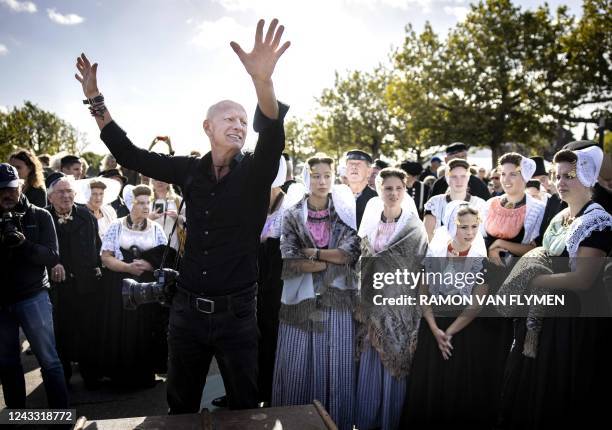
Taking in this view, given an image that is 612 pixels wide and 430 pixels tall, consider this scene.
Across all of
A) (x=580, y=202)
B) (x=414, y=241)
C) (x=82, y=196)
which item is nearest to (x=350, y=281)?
(x=414, y=241)

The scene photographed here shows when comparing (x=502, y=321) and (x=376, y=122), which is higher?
(x=376, y=122)

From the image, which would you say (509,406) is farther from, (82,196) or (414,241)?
(82,196)

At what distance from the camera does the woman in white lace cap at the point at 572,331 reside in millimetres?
2902

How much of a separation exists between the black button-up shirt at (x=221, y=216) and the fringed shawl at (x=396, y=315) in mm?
1409

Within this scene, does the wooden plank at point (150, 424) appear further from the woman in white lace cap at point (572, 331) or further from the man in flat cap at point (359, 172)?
the man in flat cap at point (359, 172)

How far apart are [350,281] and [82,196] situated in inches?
128

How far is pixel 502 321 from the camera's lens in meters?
3.46

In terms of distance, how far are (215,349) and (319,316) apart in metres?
1.28

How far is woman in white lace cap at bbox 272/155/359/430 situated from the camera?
353 cm

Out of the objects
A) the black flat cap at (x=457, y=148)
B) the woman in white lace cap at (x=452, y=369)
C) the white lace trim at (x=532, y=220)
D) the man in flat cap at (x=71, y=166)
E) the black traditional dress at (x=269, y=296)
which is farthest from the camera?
the black flat cap at (x=457, y=148)

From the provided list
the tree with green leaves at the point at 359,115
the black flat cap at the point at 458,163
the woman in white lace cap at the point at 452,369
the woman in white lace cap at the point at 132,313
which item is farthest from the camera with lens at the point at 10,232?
the tree with green leaves at the point at 359,115

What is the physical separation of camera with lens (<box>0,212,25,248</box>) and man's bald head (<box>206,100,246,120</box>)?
1.70m

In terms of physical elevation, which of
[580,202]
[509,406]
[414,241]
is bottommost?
[509,406]

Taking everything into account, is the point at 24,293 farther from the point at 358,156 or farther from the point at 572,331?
the point at 572,331
